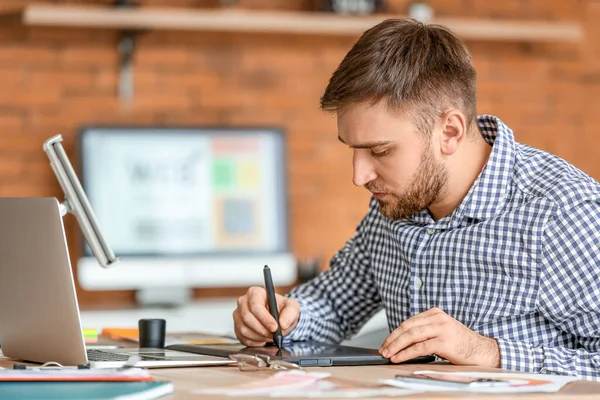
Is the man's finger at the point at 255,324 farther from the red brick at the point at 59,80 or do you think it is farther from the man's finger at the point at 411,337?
the red brick at the point at 59,80

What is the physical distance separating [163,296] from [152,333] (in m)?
2.20

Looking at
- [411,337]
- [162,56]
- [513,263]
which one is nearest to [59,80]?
[162,56]

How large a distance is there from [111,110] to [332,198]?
1.02 meters

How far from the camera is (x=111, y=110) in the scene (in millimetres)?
4109

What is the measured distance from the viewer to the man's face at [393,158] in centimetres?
172

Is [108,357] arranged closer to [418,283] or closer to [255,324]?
[255,324]

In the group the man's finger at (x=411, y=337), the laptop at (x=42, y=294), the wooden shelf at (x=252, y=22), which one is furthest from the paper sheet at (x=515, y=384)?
the wooden shelf at (x=252, y=22)

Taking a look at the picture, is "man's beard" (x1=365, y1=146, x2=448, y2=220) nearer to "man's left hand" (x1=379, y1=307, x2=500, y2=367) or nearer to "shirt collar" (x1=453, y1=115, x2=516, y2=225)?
"shirt collar" (x1=453, y1=115, x2=516, y2=225)

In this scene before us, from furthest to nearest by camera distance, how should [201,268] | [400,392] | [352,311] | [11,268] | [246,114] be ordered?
[246,114] → [201,268] → [352,311] → [11,268] → [400,392]

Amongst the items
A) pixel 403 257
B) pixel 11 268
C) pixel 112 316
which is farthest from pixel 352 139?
pixel 112 316

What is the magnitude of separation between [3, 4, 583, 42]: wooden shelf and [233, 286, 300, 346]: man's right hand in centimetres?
240

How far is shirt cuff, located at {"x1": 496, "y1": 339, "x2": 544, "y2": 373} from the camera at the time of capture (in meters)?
1.52

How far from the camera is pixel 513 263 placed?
1689 millimetres

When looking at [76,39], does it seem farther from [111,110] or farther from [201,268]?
[201,268]
